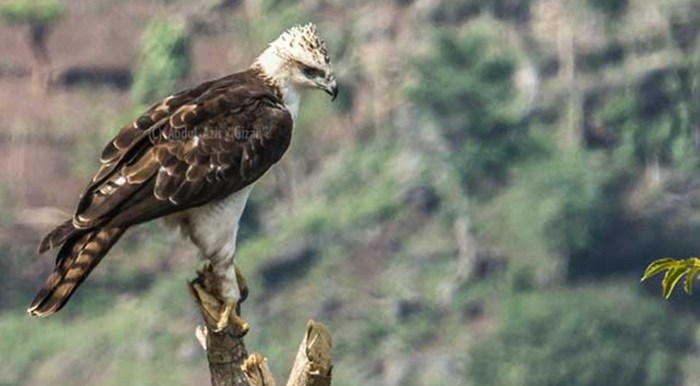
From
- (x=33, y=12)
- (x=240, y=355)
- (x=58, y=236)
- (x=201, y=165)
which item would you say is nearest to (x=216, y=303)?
(x=240, y=355)

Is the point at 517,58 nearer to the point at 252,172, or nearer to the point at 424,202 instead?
the point at 424,202

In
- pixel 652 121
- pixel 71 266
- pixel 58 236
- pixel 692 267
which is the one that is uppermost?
pixel 652 121

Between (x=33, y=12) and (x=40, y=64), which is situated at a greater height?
(x=33, y=12)

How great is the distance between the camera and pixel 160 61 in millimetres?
81125

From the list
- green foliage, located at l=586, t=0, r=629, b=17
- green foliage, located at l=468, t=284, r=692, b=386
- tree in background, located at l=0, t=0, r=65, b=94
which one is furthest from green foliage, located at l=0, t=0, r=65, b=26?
green foliage, located at l=468, t=284, r=692, b=386

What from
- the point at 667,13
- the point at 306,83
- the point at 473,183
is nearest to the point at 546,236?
the point at 473,183

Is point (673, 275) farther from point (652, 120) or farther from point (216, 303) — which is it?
point (652, 120)

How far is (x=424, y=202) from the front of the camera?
78938 mm

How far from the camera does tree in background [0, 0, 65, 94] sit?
7894 centimetres

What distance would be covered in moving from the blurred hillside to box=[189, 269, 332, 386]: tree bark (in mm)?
54465

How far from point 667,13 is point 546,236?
10.0 meters

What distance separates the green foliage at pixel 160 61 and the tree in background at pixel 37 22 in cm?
242

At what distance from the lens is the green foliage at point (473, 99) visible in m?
78.4

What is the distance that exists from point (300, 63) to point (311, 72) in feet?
0.23
